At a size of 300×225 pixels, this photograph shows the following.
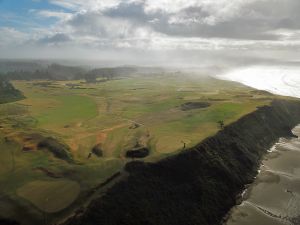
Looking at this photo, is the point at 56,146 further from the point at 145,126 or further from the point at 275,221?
the point at 275,221

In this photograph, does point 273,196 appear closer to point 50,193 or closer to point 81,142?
point 50,193

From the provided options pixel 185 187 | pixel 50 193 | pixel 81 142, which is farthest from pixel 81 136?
pixel 185 187

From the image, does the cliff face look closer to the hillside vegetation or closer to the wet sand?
the hillside vegetation

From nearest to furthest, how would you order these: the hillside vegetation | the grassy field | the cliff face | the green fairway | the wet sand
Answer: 1. the green fairway
2. the cliff face
3. the hillside vegetation
4. the grassy field
5. the wet sand

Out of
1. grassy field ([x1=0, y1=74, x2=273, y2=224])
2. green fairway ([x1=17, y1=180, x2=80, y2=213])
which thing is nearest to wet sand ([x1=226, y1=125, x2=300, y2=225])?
grassy field ([x1=0, y1=74, x2=273, y2=224])

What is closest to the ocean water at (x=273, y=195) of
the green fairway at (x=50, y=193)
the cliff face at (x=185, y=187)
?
the cliff face at (x=185, y=187)

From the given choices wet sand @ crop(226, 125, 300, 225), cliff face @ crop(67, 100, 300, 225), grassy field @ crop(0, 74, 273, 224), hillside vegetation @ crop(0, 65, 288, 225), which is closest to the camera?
cliff face @ crop(67, 100, 300, 225)
